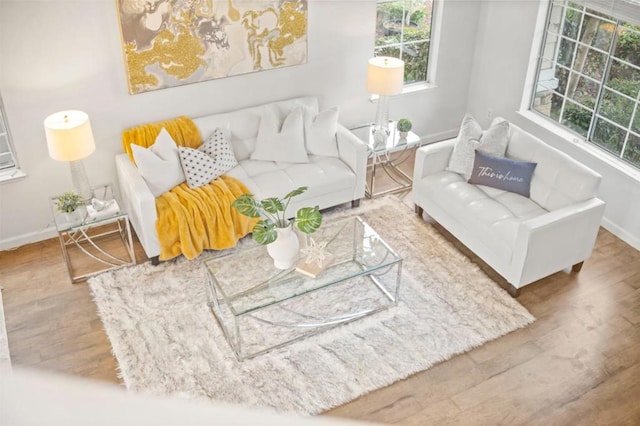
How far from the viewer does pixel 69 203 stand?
4.28 m

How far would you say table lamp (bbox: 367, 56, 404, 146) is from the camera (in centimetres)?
513

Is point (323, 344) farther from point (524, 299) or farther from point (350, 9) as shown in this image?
point (350, 9)

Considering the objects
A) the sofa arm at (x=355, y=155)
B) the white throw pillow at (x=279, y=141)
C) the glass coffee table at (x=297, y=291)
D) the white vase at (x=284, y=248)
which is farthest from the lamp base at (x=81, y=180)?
the sofa arm at (x=355, y=155)

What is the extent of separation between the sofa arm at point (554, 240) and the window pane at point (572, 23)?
5.57 feet

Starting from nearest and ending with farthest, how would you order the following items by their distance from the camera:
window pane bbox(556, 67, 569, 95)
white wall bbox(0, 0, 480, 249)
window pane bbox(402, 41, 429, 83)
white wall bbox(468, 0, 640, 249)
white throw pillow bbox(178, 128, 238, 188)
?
white wall bbox(0, 0, 480, 249) < white throw pillow bbox(178, 128, 238, 188) < white wall bbox(468, 0, 640, 249) < window pane bbox(556, 67, 569, 95) < window pane bbox(402, 41, 429, 83)

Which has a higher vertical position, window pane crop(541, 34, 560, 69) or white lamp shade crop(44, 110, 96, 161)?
window pane crop(541, 34, 560, 69)

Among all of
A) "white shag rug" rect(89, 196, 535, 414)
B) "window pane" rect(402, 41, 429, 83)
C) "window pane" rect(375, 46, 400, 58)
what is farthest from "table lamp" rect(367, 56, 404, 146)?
"white shag rug" rect(89, 196, 535, 414)

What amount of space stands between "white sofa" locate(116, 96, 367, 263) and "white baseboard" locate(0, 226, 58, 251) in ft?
1.95

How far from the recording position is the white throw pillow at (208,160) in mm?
4566

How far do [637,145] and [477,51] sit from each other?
1858mm

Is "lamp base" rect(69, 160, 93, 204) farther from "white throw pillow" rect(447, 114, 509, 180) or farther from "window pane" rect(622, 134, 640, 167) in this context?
"window pane" rect(622, 134, 640, 167)

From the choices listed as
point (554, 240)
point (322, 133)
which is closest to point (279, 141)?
point (322, 133)

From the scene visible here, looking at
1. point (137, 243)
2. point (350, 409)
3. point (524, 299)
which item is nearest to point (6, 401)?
point (350, 409)

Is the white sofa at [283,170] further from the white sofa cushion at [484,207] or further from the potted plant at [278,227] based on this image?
the potted plant at [278,227]
